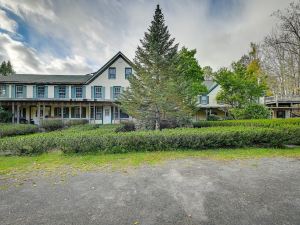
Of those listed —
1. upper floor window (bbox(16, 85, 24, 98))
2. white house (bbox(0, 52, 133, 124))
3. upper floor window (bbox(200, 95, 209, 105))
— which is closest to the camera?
white house (bbox(0, 52, 133, 124))

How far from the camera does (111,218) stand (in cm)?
312

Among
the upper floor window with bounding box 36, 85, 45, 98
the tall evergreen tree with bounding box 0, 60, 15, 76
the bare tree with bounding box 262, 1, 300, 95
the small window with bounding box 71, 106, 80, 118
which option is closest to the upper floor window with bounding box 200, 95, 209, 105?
the bare tree with bounding box 262, 1, 300, 95

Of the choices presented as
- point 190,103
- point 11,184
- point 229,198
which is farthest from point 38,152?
point 190,103

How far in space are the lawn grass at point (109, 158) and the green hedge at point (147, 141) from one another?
1.26ft

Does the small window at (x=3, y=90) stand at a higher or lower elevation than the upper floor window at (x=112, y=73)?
lower

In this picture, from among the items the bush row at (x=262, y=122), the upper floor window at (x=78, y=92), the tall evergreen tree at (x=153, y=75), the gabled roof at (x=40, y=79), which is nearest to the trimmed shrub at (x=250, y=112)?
the bush row at (x=262, y=122)

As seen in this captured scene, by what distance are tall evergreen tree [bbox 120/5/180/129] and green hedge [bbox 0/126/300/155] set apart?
5.67 m

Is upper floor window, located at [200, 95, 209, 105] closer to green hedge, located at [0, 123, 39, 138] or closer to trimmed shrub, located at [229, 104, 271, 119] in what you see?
trimmed shrub, located at [229, 104, 271, 119]

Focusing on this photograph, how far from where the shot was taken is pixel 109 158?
743 cm

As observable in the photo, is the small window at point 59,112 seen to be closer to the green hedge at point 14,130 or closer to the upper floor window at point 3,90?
the upper floor window at point 3,90

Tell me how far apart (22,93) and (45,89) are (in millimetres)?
3040

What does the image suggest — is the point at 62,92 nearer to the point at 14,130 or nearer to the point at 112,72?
the point at 112,72

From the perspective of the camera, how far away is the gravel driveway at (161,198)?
10.3 ft

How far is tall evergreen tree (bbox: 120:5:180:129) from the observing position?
563 inches
